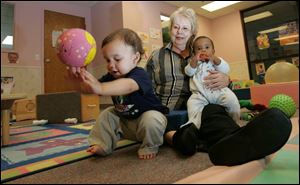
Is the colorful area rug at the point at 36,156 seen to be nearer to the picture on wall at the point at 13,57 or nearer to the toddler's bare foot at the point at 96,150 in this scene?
the toddler's bare foot at the point at 96,150

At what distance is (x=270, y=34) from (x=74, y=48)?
→ 13.4 feet

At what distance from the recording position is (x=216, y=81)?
91cm

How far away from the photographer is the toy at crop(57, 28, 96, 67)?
0.60 m

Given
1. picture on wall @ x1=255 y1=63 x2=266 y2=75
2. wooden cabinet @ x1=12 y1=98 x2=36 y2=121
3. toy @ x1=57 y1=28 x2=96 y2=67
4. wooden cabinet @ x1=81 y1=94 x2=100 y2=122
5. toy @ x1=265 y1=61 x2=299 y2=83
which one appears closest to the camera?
toy @ x1=57 y1=28 x2=96 y2=67

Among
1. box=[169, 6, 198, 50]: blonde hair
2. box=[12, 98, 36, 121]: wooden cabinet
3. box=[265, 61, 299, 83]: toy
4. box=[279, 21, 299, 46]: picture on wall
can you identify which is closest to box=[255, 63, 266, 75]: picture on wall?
box=[279, 21, 299, 46]: picture on wall

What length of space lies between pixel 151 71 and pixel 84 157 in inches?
19.7

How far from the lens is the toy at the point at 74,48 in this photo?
596 millimetres

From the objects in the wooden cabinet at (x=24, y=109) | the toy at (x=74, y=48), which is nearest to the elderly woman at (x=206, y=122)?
the toy at (x=74, y=48)

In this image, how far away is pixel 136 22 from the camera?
2.91 meters

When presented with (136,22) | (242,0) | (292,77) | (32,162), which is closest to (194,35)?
(32,162)

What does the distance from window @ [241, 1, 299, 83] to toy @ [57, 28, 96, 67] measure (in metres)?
3.47

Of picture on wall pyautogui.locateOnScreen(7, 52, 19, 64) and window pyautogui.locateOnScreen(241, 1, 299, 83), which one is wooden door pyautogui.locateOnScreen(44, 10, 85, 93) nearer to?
picture on wall pyautogui.locateOnScreen(7, 52, 19, 64)

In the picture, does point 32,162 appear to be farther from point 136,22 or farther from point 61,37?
point 136,22

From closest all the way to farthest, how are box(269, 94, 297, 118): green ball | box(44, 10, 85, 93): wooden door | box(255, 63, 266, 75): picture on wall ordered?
box(269, 94, 297, 118): green ball → box(44, 10, 85, 93): wooden door → box(255, 63, 266, 75): picture on wall
